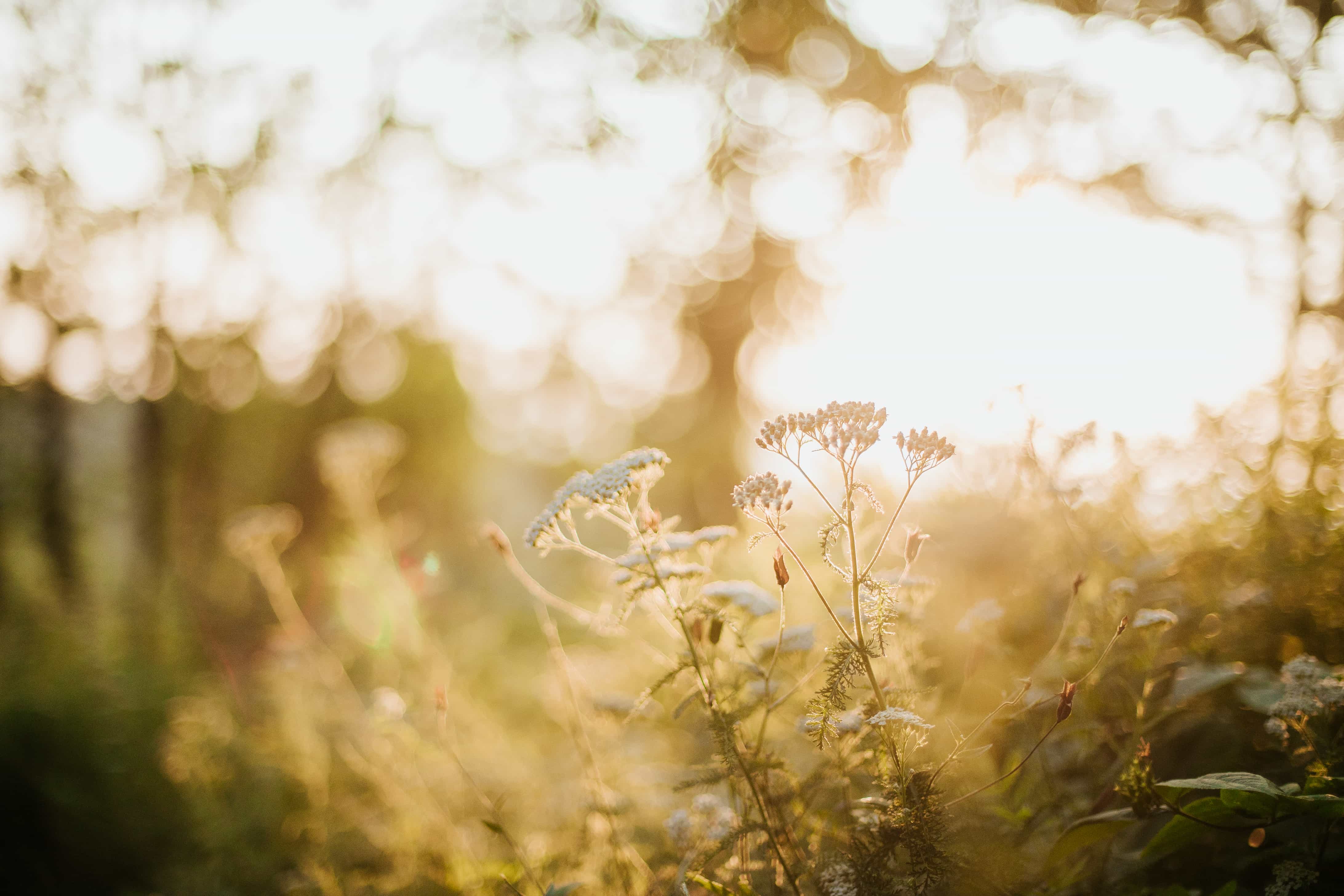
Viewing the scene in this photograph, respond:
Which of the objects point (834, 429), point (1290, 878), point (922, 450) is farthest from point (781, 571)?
point (1290, 878)

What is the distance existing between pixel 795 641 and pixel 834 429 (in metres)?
0.81

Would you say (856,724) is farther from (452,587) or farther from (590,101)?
(452,587)

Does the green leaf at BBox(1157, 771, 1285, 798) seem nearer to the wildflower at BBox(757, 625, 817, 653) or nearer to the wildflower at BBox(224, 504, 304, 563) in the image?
the wildflower at BBox(757, 625, 817, 653)

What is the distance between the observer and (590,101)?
27.3 ft

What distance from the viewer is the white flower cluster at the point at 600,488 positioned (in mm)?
1782

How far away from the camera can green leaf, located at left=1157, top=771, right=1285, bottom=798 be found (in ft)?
4.87

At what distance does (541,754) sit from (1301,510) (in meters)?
4.57

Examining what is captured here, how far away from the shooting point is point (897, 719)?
55.3 inches

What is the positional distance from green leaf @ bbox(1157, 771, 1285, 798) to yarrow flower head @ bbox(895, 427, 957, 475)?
880mm

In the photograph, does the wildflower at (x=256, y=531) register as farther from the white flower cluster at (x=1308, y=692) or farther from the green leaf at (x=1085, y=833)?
the white flower cluster at (x=1308, y=692)

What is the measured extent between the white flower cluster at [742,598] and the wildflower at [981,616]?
2.24 ft

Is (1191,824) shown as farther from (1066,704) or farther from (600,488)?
(600,488)

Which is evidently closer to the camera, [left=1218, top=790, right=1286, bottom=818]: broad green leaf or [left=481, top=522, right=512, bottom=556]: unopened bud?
[left=1218, top=790, right=1286, bottom=818]: broad green leaf

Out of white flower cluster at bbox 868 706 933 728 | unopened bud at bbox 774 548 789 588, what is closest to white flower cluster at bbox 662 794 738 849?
white flower cluster at bbox 868 706 933 728
